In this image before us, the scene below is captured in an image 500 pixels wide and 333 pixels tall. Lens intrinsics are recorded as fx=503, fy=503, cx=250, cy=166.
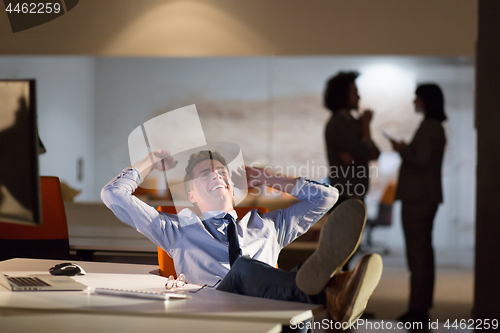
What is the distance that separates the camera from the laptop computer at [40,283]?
4.13ft

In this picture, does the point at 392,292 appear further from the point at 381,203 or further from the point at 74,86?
the point at 74,86

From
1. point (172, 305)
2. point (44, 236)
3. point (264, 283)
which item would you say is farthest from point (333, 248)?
point (44, 236)

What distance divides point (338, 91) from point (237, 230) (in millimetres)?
1639

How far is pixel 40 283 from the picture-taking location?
1.32 m

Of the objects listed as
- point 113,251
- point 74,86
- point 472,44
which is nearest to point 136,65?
point 74,86

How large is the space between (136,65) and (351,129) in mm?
1515

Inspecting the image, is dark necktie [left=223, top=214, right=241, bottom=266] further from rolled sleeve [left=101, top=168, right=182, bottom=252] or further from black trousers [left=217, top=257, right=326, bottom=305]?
black trousers [left=217, top=257, right=326, bottom=305]

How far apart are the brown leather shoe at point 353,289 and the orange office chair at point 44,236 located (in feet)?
6.40

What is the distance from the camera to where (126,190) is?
185 cm

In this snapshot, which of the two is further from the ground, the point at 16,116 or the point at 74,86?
the point at 74,86

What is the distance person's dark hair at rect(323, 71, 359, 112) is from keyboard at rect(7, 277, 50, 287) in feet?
7.63

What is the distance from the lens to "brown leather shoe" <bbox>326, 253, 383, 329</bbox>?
3.70 feet

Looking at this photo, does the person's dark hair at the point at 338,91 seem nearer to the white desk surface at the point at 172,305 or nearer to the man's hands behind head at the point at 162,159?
the man's hands behind head at the point at 162,159

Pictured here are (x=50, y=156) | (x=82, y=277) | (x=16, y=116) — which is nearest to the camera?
(x=16, y=116)
